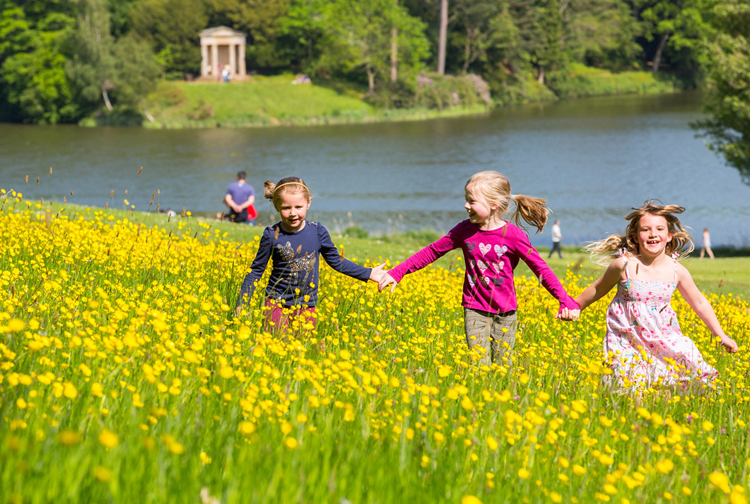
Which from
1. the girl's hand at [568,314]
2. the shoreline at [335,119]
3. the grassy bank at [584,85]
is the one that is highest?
the girl's hand at [568,314]

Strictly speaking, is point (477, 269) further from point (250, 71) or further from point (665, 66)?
point (665, 66)

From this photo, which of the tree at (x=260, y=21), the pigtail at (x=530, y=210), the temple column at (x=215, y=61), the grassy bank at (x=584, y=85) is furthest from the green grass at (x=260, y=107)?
the pigtail at (x=530, y=210)

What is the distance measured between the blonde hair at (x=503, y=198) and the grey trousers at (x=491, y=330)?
74 centimetres

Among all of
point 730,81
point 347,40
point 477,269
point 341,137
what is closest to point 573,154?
point 341,137

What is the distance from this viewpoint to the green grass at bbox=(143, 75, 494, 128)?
192 ft

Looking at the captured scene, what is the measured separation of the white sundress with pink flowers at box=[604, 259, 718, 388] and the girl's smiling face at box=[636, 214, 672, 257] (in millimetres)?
250

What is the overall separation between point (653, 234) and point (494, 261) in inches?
50.0

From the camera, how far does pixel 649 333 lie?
5355mm

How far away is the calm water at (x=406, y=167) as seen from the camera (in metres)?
29.7

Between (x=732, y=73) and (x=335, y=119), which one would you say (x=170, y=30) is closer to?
(x=335, y=119)

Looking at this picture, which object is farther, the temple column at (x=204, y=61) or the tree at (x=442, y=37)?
the tree at (x=442, y=37)

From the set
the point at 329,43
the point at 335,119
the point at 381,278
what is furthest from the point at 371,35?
the point at 381,278

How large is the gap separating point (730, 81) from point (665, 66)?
8373 cm

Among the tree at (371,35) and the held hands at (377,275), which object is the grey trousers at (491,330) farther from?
the tree at (371,35)
